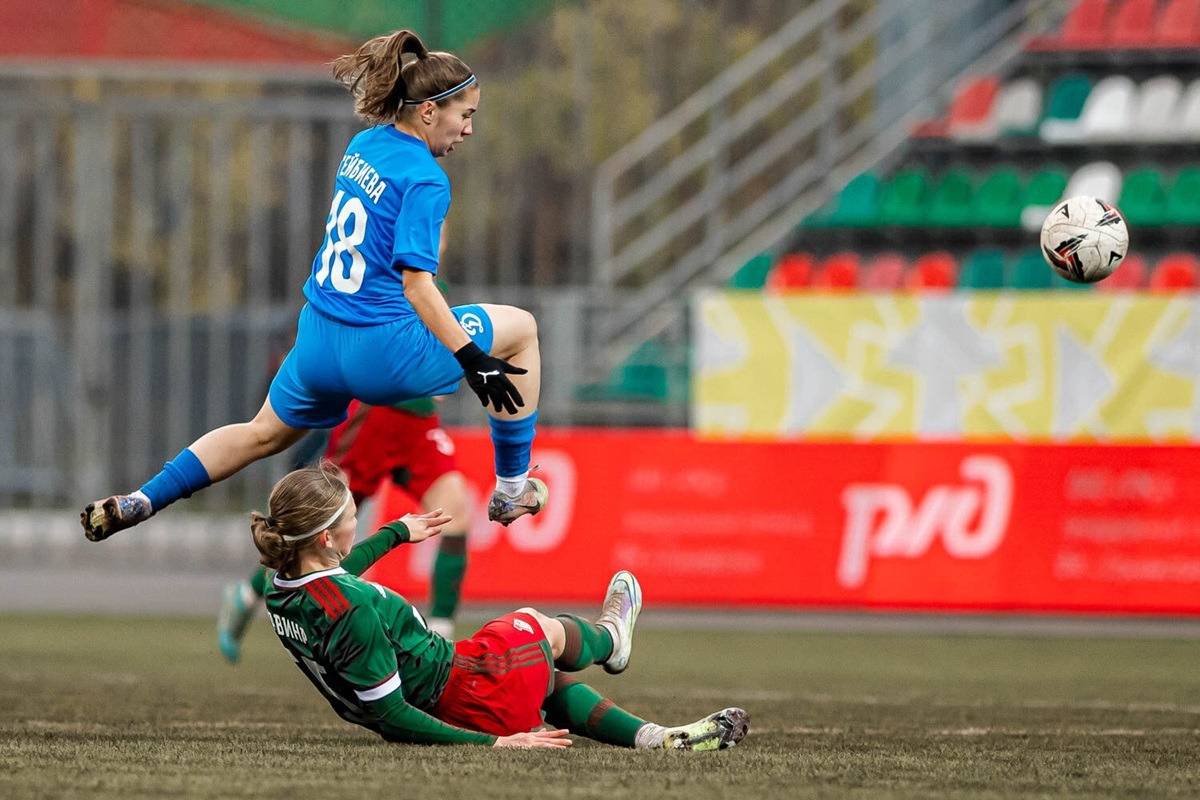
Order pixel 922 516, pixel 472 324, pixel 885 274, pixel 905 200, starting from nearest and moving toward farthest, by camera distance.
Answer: pixel 472 324 < pixel 922 516 < pixel 885 274 < pixel 905 200

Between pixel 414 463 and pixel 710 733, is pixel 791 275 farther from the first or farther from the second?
pixel 710 733

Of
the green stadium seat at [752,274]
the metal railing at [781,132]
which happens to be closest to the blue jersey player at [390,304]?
the metal railing at [781,132]

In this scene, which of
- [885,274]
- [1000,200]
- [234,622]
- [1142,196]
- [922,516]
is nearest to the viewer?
[234,622]

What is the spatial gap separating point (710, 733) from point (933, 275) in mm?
9854

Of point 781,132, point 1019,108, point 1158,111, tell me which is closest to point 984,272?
point 1019,108

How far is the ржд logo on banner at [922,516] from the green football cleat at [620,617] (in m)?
5.32

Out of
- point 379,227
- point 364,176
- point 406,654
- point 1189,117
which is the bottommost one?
point 406,654

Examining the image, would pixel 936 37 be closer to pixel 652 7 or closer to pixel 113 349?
pixel 652 7

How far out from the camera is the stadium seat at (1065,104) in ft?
53.7

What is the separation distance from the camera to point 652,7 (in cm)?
1678

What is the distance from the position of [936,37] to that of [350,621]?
45.9 feet

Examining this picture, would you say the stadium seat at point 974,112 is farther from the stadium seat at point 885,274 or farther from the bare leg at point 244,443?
the bare leg at point 244,443

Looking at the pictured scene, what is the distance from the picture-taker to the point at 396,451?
8.16m

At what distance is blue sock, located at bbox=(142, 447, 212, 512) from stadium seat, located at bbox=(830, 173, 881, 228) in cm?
1072
